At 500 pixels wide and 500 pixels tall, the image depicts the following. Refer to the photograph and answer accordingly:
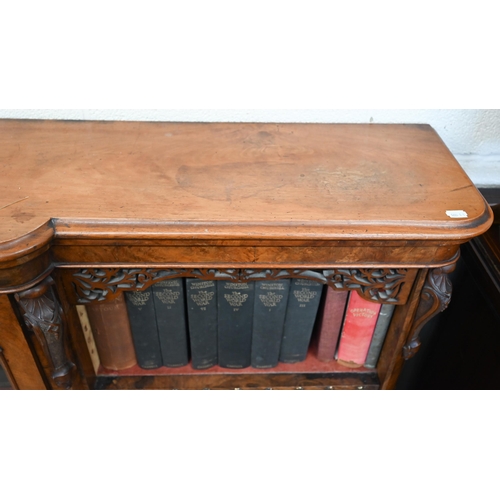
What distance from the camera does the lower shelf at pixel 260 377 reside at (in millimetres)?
1142

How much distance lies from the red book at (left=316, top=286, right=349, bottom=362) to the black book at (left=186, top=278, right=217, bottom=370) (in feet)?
0.86

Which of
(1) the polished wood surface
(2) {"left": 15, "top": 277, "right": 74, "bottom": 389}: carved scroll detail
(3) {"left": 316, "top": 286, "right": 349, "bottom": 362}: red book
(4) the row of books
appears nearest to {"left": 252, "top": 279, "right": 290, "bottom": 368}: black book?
(4) the row of books

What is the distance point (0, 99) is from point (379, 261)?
36.7 inches

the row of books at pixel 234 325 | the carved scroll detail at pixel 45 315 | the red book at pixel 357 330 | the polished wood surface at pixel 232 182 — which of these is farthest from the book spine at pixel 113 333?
the red book at pixel 357 330

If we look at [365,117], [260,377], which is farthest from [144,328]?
[365,117]

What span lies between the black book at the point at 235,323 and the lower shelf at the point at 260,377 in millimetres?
36

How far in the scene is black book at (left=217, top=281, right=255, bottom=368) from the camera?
1.00m

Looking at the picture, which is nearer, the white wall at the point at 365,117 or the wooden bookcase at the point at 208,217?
the wooden bookcase at the point at 208,217

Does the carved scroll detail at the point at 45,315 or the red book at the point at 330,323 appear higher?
the carved scroll detail at the point at 45,315

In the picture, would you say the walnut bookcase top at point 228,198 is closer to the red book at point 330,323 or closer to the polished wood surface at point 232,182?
the polished wood surface at point 232,182

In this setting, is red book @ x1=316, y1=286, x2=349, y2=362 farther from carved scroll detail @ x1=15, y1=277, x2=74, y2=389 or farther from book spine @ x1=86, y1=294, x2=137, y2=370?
carved scroll detail @ x1=15, y1=277, x2=74, y2=389

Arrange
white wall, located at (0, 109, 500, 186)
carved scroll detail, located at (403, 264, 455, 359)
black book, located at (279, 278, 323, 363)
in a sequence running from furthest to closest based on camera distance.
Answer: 1. white wall, located at (0, 109, 500, 186)
2. black book, located at (279, 278, 323, 363)
3. carved scroll detail, located at (403, 264, 455, 359)

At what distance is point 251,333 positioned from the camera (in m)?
1.09

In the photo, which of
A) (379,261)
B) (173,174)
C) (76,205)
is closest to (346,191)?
(379,261)
